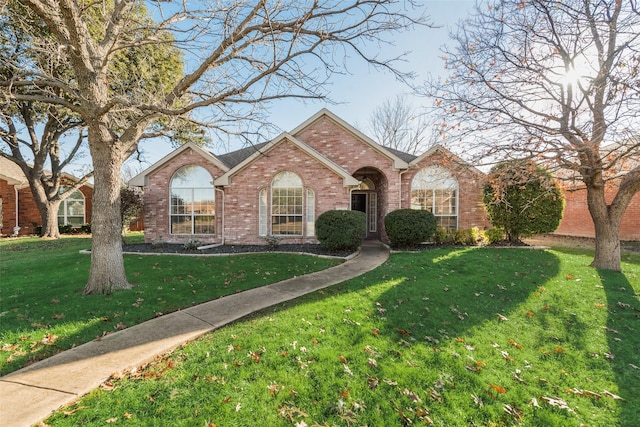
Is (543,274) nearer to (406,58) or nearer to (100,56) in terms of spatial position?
(406,58)

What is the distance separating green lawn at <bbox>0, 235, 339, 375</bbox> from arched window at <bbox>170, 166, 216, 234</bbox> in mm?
3196

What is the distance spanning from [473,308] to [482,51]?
27.2 feet

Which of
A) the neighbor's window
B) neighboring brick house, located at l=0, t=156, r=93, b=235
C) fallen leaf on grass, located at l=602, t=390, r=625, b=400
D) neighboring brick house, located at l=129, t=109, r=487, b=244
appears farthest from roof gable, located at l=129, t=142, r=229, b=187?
fallen leaf on grass, located at l=602, t=390, r=625, b=400

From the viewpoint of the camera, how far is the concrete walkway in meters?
2.82

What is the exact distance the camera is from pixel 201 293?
638 centimetres

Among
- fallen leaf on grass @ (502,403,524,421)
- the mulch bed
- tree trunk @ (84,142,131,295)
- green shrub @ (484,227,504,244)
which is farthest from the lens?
green shrub @ (484,227,504,244)

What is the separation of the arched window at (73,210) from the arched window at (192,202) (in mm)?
14673

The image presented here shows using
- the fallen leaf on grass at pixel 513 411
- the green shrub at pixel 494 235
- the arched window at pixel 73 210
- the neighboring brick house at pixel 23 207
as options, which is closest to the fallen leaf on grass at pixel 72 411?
the fallen leaf on grass at pixel 513 411

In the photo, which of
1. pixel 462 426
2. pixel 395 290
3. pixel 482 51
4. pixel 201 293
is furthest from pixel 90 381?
pixel 482 51

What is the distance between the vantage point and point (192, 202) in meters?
13.4

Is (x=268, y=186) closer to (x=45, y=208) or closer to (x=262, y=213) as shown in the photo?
(x=262, y=213)

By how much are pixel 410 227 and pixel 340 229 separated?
322 cm

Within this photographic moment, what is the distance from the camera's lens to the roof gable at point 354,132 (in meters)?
13.3

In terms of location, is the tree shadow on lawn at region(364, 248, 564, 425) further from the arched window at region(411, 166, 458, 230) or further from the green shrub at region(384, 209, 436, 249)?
the arched window at region(411, 166, 458, 230)
